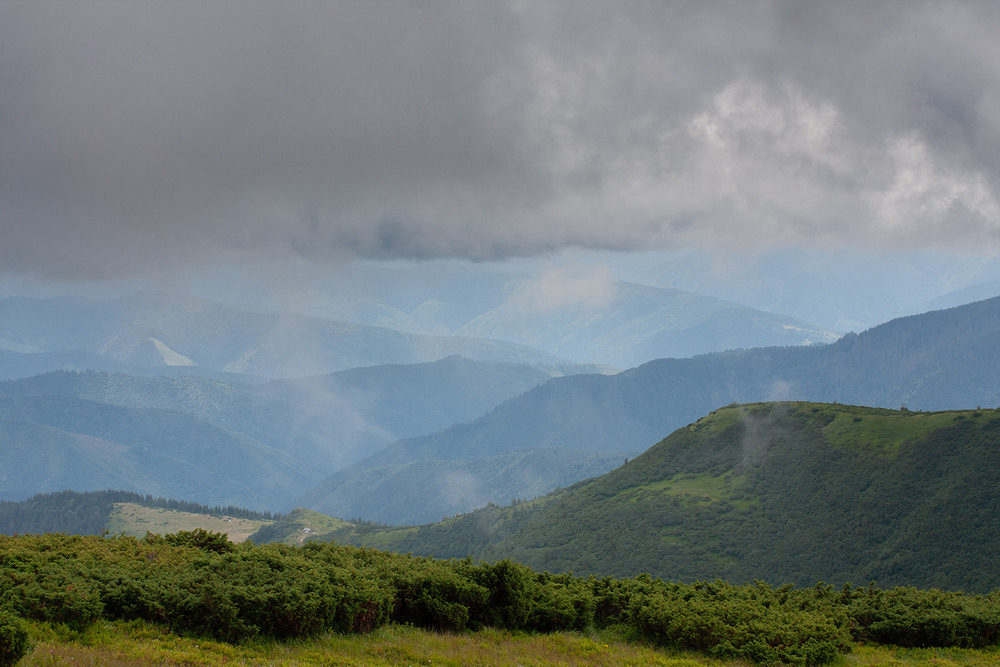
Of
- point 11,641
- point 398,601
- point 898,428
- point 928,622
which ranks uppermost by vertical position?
point 898,428

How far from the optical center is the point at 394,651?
25.9 metres

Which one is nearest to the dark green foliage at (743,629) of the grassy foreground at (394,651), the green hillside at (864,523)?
the grassy foreground at (394,651)

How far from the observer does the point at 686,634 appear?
29.3 metres

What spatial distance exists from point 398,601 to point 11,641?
14159mm

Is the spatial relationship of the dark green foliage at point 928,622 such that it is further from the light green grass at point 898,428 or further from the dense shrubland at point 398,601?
the light green grass at point 898,428

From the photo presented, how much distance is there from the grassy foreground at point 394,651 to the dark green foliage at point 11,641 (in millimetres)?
685

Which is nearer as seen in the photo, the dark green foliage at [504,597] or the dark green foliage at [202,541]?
the dark green foliage at [504,597]

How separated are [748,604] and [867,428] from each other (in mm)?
187923

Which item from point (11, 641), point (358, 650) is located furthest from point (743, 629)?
point (11, 641)

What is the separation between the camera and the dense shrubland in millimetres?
24672

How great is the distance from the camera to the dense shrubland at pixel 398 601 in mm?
24672

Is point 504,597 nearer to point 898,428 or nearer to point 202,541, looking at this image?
point 202,541

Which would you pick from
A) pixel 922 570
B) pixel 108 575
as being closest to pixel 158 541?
pixel 108 575

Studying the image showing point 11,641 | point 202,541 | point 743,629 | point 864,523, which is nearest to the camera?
point 11,641
